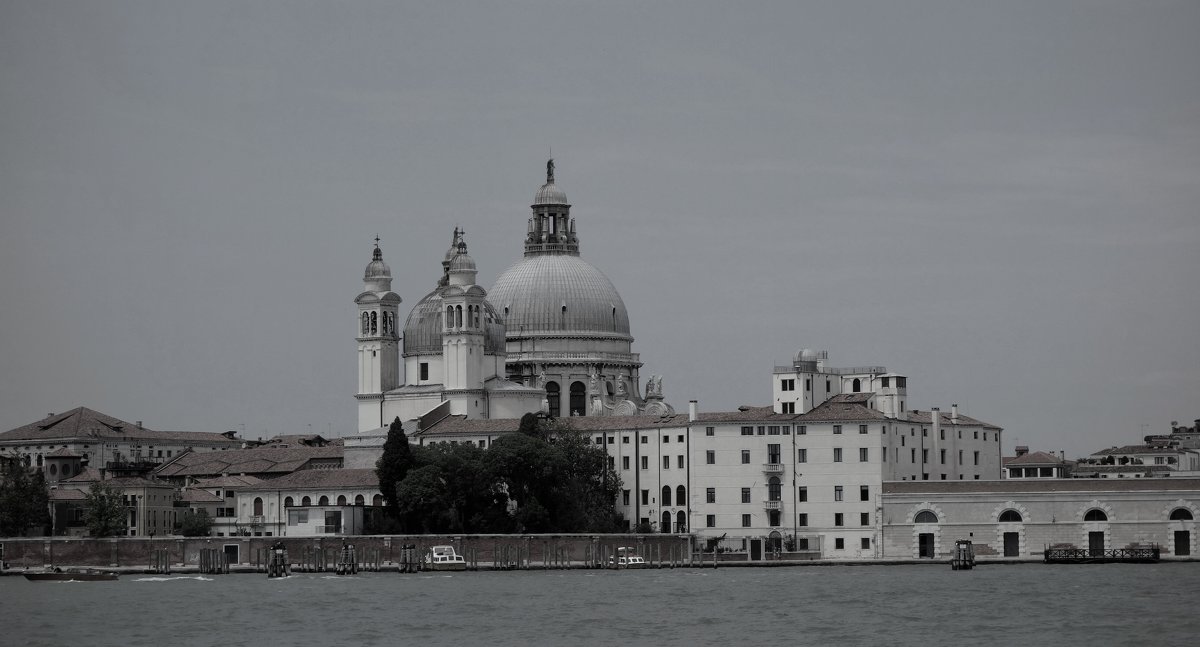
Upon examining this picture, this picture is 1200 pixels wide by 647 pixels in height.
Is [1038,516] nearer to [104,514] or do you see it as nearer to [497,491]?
[497,491]

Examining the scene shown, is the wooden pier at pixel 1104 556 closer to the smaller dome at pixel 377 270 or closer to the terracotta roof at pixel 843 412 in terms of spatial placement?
the terracotta roof at pixel 843 412

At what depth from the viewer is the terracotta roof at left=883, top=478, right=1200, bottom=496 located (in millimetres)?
96875

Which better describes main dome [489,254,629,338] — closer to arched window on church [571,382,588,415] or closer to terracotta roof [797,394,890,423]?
arched window on church [571,382,588,415]

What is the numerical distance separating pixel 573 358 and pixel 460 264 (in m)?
10.1

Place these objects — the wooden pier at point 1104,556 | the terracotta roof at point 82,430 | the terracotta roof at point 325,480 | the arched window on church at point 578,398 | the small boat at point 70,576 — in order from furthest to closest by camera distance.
A: the terracotta roof at point 82,430 < the arched window on church at point 578,398 < the terracotta roof at point 325,480 < the wooden pier at point 1104,556 < the small boat at point 70,576

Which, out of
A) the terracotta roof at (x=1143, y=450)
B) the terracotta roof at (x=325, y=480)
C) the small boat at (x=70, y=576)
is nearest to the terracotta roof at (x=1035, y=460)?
the terracotta roof at (x=1143, y=450)

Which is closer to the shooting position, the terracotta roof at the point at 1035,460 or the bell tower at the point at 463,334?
the bell tower at the point at 463,334

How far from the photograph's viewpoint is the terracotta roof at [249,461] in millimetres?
119125

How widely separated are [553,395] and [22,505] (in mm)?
27557

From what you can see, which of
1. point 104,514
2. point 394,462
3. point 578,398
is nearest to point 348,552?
point 394,462

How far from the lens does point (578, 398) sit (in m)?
122

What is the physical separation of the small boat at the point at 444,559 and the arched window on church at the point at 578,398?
2513 centimetres

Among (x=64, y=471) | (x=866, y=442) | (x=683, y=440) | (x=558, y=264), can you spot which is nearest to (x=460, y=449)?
(x=683, y=440)

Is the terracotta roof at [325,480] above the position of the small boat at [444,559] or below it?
above
